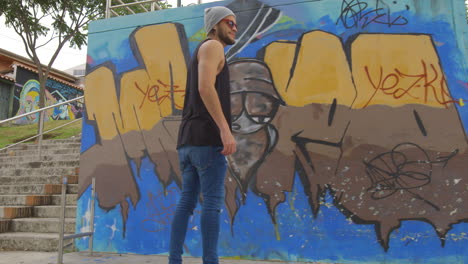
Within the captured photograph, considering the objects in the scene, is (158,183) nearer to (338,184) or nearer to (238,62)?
(238,62)

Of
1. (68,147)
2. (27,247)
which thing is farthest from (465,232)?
(68,147)

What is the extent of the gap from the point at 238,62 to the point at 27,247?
123 inches

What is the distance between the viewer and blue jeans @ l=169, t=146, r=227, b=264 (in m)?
2.10

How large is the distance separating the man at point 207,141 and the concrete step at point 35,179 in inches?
162

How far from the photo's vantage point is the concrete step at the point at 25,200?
524 centimetres

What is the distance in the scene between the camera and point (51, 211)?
5.07m

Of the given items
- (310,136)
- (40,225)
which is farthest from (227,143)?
(40,225)

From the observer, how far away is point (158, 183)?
157 inches

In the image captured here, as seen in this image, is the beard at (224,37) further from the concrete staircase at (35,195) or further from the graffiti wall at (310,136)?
the concrete staircase at (35,195)

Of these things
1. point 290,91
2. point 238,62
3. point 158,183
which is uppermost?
point 238,62

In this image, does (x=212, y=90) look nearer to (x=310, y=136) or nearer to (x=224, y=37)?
(x=224, y=37)

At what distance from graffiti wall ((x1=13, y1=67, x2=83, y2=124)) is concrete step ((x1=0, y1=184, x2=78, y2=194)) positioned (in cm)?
1527

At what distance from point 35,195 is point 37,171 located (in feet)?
3.93

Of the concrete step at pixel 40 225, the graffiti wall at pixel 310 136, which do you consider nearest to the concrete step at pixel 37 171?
the concrete step at pixel 40 225
